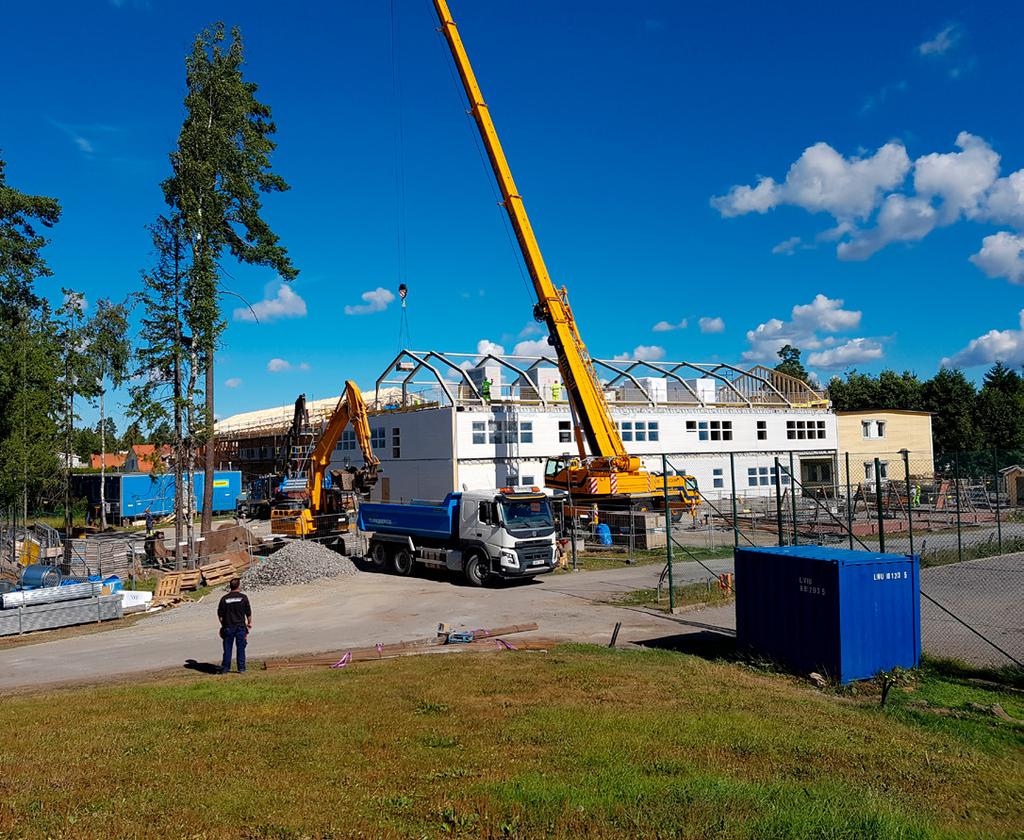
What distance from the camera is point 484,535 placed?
23.1 meters

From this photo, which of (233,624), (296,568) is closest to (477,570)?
(296,568)

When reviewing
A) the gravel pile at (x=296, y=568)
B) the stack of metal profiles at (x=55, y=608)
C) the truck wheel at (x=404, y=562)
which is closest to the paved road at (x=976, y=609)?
the truck wheel at (x=404, y=562)

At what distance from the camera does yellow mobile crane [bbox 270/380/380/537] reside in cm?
2916

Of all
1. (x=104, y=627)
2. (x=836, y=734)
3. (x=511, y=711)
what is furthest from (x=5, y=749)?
(x=104, y=627)

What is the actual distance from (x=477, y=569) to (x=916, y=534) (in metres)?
17.2

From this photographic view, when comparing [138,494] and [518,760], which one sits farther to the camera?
[138,494]

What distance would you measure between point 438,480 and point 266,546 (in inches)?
408

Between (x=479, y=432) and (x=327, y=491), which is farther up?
(x=479, y=432)

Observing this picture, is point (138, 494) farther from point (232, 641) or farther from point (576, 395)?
point (232, 641)

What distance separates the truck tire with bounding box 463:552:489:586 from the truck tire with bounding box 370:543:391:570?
13.9 feet

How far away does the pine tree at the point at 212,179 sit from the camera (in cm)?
2795

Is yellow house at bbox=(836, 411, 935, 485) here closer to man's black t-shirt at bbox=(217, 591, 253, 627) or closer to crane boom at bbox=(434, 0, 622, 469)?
crane boom at bbox=(434, 0, 622, 469)

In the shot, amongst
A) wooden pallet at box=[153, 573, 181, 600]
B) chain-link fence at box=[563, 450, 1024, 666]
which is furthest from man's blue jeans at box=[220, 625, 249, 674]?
wooden pallet at box=[153, 573, 181, 600]

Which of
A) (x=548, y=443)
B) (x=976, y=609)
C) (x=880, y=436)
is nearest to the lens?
(x=976, y=609)
